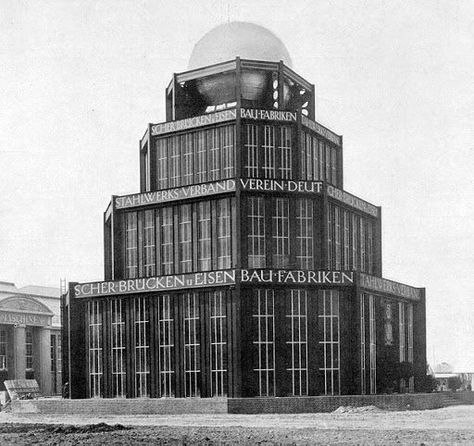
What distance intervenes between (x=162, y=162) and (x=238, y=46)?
9.07m

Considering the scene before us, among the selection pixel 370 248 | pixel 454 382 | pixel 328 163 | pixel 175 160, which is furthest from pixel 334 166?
pixel 454 382

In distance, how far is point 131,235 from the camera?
58594mm

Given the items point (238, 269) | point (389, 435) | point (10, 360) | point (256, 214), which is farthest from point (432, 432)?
point (10, 360)

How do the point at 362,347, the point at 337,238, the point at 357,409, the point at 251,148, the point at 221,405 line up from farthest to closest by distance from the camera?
the point at 337,238
the point at 251,148
the point at 362,347
the point at 221,405
the point at 357,409

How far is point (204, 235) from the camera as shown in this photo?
55.6 m

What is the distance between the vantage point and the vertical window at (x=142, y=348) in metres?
54.4

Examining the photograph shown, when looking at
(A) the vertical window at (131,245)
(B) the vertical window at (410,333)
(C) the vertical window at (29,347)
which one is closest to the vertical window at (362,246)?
(B) the vertical window at (410,333)

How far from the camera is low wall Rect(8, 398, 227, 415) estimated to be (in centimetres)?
4834

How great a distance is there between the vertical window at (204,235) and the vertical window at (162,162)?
4.73 m

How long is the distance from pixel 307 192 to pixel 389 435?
26.3 meters

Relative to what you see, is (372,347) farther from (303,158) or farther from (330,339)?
(303,158)

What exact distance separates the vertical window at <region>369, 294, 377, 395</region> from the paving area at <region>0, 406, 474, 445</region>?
1107 cm

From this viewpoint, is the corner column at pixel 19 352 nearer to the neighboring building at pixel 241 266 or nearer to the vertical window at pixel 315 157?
the neighboring building at pixel 241 266

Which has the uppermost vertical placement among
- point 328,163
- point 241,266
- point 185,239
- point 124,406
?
point 328,163
